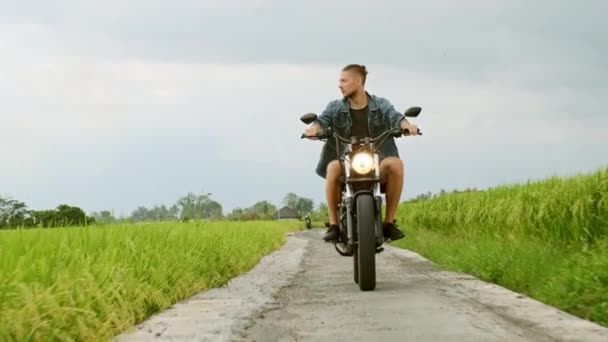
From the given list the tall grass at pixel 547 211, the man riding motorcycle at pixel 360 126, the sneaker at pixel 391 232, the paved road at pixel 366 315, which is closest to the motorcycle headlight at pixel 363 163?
the man riding motorcycle at pixel 360 126

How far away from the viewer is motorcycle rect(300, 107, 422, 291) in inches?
235

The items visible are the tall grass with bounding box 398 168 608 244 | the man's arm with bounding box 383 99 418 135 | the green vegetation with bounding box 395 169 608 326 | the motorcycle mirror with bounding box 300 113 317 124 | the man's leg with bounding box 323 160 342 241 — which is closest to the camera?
the green vegetation with bounding box 395 169 608 326

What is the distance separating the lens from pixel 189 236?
7.97 m

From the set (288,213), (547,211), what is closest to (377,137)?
(547,211)

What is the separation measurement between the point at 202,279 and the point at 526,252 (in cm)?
329

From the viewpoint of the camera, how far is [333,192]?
6.68 meters

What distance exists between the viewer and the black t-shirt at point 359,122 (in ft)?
21.9

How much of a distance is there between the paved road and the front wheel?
0.44 ft

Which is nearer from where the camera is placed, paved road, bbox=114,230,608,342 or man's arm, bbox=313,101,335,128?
paved road, bbox=114,230,608,342

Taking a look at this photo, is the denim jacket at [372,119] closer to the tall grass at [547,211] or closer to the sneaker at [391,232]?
the sneaker at [391,232]

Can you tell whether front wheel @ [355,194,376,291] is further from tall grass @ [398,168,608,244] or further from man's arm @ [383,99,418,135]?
tall grass @ [398,168,608,244]

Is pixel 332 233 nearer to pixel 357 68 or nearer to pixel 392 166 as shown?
pixel 392 166

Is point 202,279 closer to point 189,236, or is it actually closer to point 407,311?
point 189,236

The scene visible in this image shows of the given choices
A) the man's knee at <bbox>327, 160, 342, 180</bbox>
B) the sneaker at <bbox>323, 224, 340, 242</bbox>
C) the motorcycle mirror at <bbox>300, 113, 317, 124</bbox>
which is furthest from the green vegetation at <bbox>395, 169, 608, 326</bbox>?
the motorcycle mirror at <bbox>300, 113, 317, 124</bbox>
